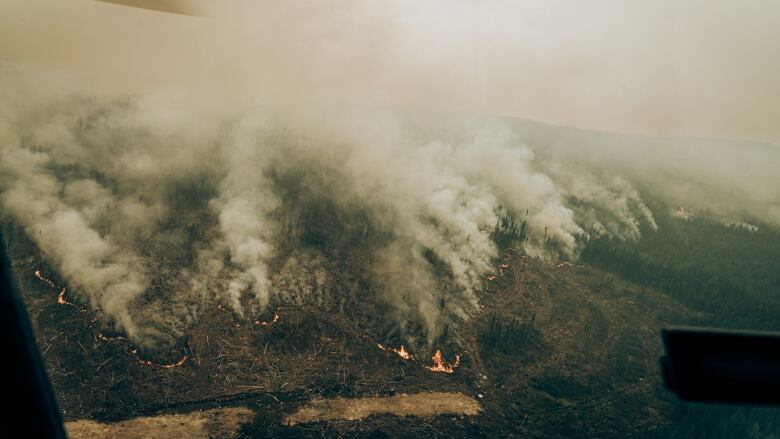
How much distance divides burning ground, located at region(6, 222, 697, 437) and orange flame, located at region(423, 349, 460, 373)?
311 millimetres

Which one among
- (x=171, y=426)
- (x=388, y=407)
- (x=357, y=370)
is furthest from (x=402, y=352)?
(x=171, y=426)

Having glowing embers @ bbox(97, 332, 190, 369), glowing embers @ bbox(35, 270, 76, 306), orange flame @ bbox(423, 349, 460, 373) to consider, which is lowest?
orange flame @ bbox(423, 349, 460, 373)

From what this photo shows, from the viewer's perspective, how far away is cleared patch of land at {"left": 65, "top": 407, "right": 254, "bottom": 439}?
27734 mm

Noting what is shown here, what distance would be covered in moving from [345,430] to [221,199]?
3583cm

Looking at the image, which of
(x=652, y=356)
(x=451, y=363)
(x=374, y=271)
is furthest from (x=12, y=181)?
(x=652, y=356)

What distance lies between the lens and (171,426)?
2928cm

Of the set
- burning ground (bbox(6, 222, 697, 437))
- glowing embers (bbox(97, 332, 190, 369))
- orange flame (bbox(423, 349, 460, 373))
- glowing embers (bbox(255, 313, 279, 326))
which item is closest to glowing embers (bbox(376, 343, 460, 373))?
orange flame (bbox(423, 349, 460, 373))

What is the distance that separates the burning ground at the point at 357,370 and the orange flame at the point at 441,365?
31 centimetres

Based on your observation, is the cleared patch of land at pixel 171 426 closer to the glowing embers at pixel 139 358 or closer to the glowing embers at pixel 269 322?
the glowing embers at pixel 139 358

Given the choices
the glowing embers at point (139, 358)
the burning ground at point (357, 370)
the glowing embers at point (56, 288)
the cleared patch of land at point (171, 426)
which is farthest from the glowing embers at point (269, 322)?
the glowing embers at point (56, 288)

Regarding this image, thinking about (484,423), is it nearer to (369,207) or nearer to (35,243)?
(369,207)

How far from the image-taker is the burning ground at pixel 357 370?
3231 centimetres

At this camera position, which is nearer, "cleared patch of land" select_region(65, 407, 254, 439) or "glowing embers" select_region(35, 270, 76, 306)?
"cleared patch of land" select_region(65, 407, 254, 439)

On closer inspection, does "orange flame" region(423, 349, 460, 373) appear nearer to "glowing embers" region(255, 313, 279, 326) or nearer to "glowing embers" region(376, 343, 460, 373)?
"glowing embers" region(376, 343, 460, 373)
